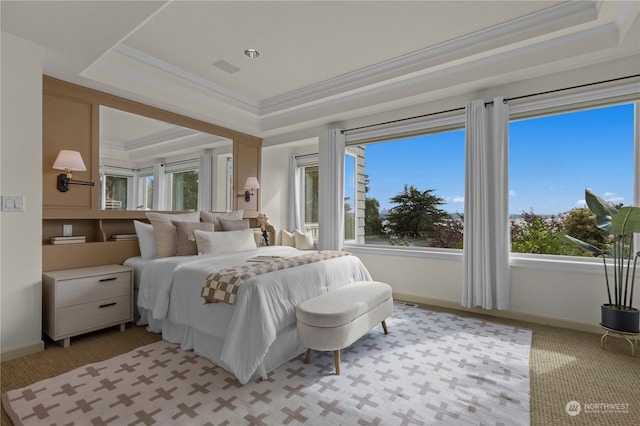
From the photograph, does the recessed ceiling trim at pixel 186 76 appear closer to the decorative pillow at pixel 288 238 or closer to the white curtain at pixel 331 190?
the white curtain at pixel 331 190

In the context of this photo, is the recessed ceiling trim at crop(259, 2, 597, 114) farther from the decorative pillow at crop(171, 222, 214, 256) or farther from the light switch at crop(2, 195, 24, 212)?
the light switch at crop(2, 195, 24, 212)

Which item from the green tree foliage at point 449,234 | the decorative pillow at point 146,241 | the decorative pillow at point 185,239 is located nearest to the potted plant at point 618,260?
the green tree foliage at point 449,234

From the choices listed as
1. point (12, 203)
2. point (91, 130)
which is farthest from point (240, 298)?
point (91, 130)

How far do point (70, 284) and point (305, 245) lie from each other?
139 inches

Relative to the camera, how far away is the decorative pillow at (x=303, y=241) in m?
5.63

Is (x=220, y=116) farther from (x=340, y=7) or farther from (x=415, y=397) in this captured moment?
(x=415, y=397)

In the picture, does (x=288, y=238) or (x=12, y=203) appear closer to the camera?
(x=12, y=203)

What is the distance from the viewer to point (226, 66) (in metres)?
3.55

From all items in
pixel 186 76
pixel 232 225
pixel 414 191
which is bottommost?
pixel 232 225

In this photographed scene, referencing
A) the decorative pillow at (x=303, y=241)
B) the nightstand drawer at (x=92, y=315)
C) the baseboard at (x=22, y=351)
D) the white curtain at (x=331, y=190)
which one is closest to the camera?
the baseboard at (x=22, y=351)

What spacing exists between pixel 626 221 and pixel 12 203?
4774mm

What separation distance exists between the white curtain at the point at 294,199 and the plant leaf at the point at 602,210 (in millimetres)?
4393

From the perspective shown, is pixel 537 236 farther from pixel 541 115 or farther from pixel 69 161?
pixel 69 161

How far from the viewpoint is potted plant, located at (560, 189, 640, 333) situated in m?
2.46
